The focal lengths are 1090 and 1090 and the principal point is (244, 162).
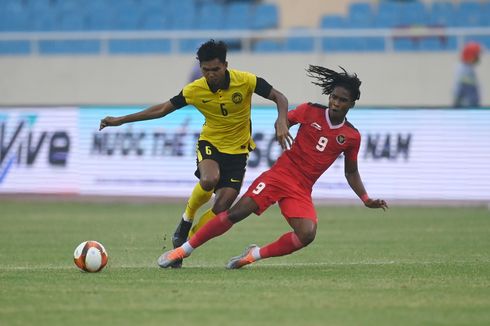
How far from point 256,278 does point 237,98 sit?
1.90 metres

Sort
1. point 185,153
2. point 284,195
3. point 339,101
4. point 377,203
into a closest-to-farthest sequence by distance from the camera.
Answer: point 377,203 < point 339,101 < point 284,195 < point 185,153

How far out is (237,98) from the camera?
10.3m

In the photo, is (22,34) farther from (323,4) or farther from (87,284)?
(87,284)

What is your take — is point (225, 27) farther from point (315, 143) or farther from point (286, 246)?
point (286, 246)

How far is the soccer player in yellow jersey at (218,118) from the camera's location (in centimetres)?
1005

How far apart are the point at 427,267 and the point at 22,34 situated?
55.1 ft

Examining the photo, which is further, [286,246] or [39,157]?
[39,157]

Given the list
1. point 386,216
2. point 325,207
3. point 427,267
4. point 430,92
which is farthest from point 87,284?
point 430,92

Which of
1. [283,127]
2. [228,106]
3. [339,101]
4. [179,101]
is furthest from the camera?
[228,106]

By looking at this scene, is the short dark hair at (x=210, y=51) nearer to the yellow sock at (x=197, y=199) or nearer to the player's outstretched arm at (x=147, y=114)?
the player's outstretched arm at (x=147, y=114)

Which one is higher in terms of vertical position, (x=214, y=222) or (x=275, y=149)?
(x=214, y=222)

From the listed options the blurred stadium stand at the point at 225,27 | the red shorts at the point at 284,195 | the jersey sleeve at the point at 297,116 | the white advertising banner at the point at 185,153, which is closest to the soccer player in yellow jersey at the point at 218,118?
the jersey sleeve at the point at 297,116

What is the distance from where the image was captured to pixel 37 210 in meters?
18.4

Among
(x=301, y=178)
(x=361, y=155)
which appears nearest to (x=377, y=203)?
(x=301, y=178)
